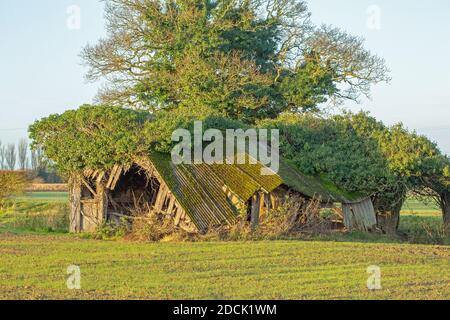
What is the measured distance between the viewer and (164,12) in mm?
43406

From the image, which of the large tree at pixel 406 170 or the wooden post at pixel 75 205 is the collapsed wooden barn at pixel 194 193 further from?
the large tree at pixel 406 170

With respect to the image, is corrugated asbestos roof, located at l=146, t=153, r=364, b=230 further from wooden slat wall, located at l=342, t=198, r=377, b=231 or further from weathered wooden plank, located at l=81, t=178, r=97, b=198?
weathered wooden plank, located at l=81, t=178, r=97, b=198

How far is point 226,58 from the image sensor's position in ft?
133

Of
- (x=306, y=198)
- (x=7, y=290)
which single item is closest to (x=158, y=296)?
(x=7, y=290)

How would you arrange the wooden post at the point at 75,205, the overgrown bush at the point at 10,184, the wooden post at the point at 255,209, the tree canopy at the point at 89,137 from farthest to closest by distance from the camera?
1. the overgrown bush at the point at 10,184
2. the wooden post at the point at 75,205
3. the tree canopy at the point at 89,137
4. the wooden post at the point at 255,209

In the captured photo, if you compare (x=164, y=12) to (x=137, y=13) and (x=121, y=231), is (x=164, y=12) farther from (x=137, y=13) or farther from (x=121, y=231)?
(x=121, y=231)

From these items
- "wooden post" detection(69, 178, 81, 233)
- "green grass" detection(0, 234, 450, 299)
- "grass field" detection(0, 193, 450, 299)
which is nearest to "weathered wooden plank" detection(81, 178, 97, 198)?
"wooden post" detection(69, 178, 81, 233)

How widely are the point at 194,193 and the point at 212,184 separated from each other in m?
0.97

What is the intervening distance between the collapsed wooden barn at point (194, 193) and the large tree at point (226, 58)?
1154cm

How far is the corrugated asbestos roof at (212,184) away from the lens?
978 inches

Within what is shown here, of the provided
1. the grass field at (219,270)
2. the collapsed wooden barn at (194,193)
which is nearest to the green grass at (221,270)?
the grass field at (219,270)

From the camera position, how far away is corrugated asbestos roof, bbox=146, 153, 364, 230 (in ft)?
81.5

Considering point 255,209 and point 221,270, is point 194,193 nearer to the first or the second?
point 255,209

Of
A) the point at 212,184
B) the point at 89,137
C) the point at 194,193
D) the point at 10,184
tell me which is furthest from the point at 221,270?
the point at 10,184
